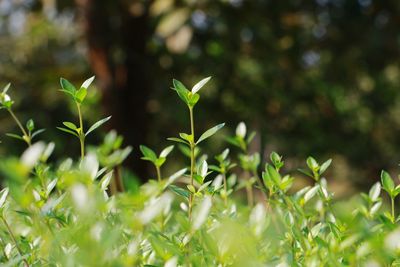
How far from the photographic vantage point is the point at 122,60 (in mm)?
6375

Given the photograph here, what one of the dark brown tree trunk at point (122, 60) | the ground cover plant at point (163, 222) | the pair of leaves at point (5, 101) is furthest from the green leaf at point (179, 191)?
the dark brown tree trunk at point (122, 60)

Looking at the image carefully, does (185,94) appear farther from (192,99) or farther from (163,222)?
(163,222)

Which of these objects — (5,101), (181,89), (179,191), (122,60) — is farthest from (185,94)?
(122,60)

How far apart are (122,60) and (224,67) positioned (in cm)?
115

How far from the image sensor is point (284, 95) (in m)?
6.79

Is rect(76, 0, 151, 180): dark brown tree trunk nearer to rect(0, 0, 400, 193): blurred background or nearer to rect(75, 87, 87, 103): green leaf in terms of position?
rect(0, 0, 400, 193): blurred background

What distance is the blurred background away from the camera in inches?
235

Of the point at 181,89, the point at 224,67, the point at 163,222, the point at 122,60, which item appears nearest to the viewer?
the point at 181,89

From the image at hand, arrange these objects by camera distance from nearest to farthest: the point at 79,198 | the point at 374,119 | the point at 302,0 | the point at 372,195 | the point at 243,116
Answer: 1. the point at 79,198
2. the point at 372,195
3. the point at 302,0
4. the point at 243,116
5. the point at 374,119

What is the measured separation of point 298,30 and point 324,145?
5.14ft

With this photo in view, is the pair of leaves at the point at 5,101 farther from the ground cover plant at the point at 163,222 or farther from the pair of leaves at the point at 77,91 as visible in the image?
the pair of leaves at the point at 77,91

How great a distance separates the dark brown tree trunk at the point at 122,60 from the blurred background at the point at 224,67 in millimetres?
12

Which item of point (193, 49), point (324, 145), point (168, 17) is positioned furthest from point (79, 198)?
point (324, 145)

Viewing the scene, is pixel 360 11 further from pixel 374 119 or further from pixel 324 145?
pixel 374 119
